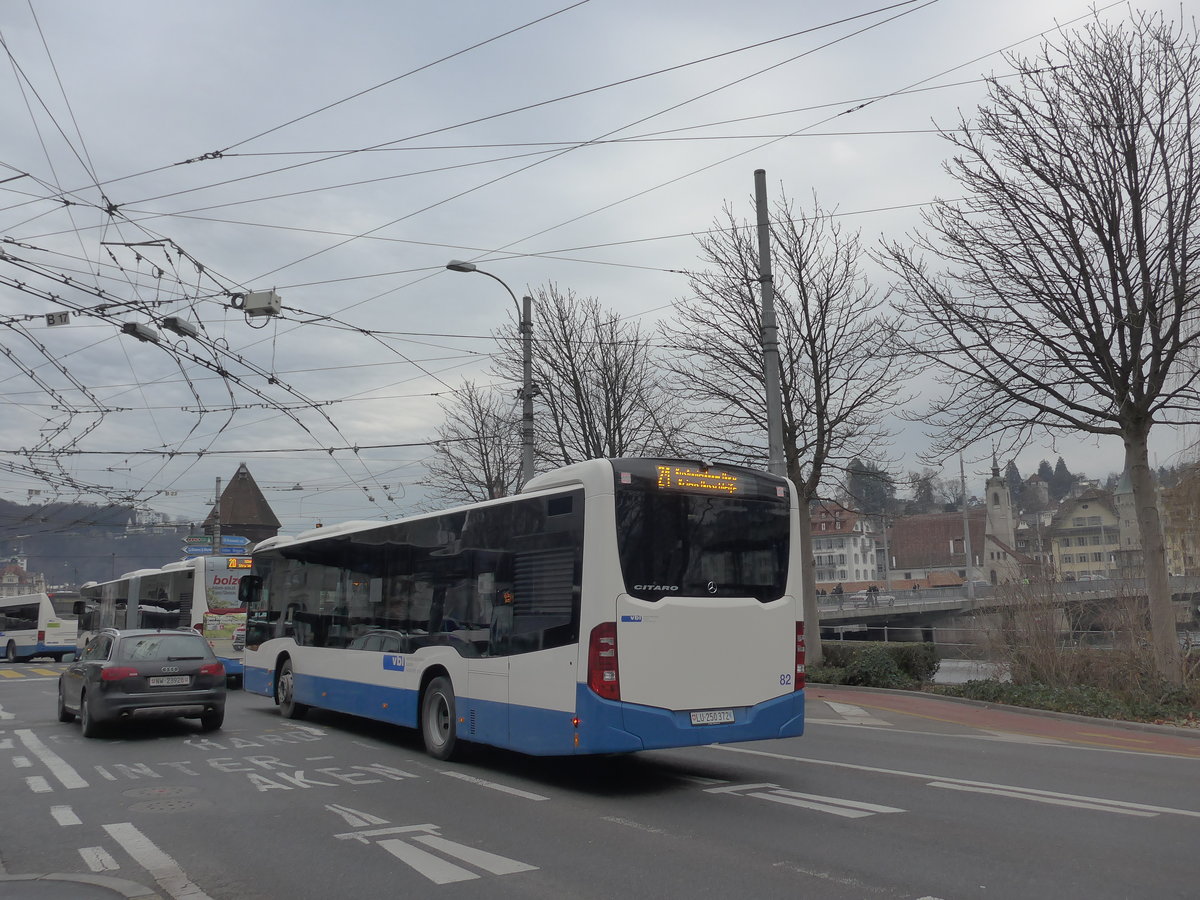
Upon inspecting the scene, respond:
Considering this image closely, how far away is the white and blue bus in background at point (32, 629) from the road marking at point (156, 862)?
4066 centimetres

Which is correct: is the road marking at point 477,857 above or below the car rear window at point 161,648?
below

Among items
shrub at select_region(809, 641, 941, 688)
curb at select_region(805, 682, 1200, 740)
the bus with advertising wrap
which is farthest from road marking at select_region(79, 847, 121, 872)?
shrub at select_region(809, 641, 941, 688)

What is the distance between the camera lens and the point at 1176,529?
34625mm

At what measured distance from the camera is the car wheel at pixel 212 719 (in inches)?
580

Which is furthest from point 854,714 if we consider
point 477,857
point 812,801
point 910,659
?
point 477,857

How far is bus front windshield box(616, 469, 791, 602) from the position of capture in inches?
375

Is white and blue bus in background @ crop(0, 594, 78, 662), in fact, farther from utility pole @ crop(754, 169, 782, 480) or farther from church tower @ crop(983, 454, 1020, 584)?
church tower @ crop(983, 454, 1020, 584)

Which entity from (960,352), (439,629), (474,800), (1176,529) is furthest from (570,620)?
(1176,529)

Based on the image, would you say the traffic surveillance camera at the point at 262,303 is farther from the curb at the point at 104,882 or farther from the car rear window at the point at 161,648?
the curb at the point at 104,882

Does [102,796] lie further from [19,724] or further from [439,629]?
[19,724]

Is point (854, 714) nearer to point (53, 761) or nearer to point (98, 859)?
point (53, 761)

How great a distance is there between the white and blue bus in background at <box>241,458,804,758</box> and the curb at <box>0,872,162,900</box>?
3888mm

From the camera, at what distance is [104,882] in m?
6.23

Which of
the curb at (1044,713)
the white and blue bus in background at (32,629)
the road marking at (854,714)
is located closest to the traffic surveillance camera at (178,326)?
the road marking at (854,714)
